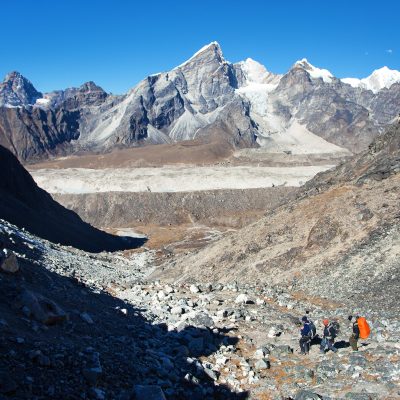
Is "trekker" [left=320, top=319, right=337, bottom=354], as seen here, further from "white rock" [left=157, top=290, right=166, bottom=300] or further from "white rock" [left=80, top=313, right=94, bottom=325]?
"white rock" [left=157, top=290, right=166, bottom=300]

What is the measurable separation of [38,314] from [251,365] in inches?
293

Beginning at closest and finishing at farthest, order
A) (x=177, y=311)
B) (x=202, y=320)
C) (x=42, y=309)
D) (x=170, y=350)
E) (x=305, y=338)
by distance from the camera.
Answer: (x=42, y=309), (x=170, y=350), (x=305, y=338), (x=202, y=320), (x=177, y=311)

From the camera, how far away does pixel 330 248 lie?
108 feet

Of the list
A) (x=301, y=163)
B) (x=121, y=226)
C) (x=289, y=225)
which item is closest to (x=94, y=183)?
(x=121, y=226)

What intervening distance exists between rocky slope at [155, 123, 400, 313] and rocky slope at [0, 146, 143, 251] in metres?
21.5

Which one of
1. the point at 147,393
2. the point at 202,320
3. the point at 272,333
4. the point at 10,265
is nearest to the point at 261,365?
the point at 272,333

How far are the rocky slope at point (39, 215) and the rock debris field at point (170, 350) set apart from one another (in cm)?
3656

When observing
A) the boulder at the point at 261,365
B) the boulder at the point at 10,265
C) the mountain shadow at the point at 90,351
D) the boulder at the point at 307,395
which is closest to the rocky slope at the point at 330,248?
the boulder at the point at 261,365

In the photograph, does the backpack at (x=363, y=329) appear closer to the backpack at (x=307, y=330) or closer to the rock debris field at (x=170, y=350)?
the rock debris field at (x=170, y=350)

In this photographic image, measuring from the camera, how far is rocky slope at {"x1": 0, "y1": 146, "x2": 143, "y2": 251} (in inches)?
2329

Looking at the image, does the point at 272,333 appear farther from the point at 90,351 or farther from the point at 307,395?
the point at 90,351

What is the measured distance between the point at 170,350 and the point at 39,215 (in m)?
50.8

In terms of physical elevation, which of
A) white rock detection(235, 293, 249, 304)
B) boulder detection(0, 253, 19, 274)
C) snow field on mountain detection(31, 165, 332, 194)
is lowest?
white rock detection(235, 293, 249, 304)

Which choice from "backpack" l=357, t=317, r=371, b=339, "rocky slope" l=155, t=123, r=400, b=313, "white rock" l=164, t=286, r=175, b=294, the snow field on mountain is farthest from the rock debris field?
the snow field on mountain
